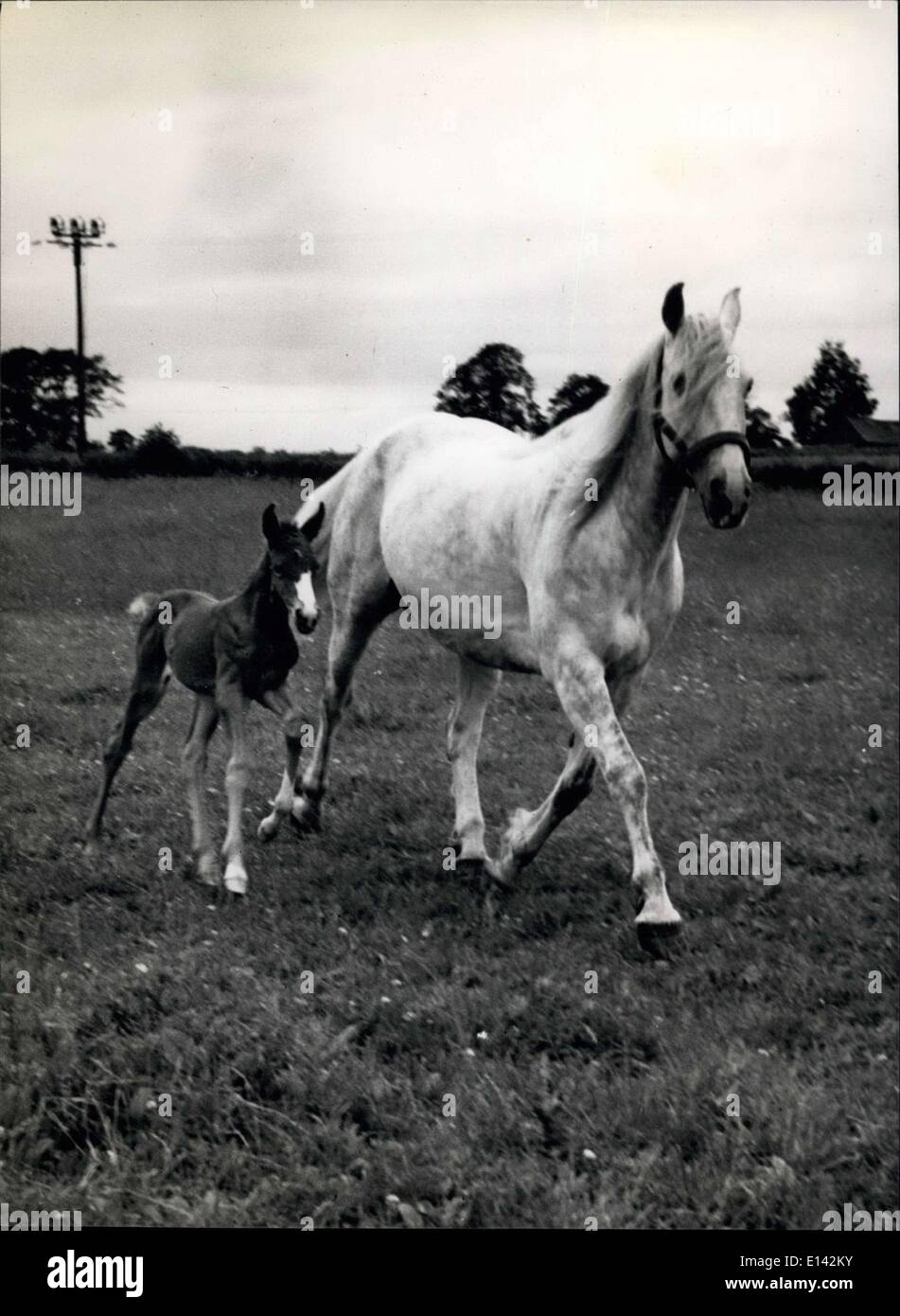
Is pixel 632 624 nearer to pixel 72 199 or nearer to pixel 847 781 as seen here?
pixel 847 781

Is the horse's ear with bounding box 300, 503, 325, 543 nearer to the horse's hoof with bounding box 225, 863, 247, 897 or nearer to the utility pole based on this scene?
the utility pole

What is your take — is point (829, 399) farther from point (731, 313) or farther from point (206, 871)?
point (206, 871)

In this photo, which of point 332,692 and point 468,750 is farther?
point 468,750

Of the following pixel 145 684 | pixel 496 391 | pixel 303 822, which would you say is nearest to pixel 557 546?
pixel 496 391

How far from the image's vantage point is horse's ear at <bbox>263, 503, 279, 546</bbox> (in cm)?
593

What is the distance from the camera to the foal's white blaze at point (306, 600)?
5.89 metres

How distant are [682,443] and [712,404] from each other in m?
0.22

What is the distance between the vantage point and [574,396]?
6902mm

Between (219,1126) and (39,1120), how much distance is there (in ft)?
2.08

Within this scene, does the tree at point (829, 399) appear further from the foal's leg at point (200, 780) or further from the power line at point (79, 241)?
the power line at point (79, 241)

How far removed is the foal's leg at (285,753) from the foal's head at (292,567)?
0.45 metres

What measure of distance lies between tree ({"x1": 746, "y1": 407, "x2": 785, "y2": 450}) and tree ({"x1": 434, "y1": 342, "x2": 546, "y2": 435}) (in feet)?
3.11
